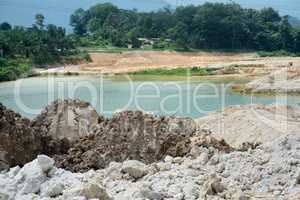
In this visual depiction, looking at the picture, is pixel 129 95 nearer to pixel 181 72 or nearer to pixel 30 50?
pixel 181 72

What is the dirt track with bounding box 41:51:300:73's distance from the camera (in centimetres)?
4550

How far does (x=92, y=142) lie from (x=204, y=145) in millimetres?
1281

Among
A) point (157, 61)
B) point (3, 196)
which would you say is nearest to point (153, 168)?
point (3, 196)

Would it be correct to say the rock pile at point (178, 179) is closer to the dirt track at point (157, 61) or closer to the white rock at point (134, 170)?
the white rock at point (134, 170)

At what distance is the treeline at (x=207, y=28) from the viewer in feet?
195

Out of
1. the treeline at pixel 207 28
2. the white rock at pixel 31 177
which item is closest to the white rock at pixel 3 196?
the white rock at pixel 31 177

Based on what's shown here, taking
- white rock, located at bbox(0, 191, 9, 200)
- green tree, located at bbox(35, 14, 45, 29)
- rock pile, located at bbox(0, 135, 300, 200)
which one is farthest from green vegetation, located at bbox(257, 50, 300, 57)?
white rock, located at bbox(0, 191, 9, 200)

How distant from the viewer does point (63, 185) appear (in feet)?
18.8

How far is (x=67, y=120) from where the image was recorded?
8.80 meters

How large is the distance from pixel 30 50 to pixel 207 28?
68.0 feet

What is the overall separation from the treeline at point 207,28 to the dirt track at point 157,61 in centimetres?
340

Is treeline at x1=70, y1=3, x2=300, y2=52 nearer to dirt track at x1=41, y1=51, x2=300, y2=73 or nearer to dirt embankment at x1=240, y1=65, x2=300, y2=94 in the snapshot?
dirt track at x1=41, y1=51, x2=300, y2=73

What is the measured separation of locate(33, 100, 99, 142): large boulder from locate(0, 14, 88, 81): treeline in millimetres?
29619

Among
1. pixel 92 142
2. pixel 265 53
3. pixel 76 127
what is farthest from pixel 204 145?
pixel 265 53
